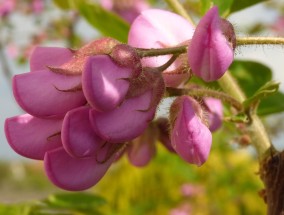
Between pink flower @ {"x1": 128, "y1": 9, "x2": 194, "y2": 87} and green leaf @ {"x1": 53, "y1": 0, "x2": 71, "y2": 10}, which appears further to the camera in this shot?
green leaf @ {"x1": 53, "y1": 0, "x2": 71, "y2": 10}

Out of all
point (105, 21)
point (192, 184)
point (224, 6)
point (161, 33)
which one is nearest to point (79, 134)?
point (161, 33)

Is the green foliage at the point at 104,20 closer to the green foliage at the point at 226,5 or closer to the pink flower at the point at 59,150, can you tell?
the green foliage at the point at 226,5

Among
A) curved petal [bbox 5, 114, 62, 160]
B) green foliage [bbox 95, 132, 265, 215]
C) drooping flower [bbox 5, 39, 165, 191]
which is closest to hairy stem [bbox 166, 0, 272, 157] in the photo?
drooping flower [bbox 5, 39, 165, 191]

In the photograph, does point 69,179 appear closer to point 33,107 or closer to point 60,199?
point 33,107

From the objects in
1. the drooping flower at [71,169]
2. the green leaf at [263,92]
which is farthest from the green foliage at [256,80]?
the drooping flower at [71,169]

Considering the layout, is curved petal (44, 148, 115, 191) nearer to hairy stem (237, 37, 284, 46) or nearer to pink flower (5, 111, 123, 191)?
pink flower (5, 111, 123, 191)

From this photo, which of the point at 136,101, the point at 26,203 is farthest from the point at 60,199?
the point at 136,101
